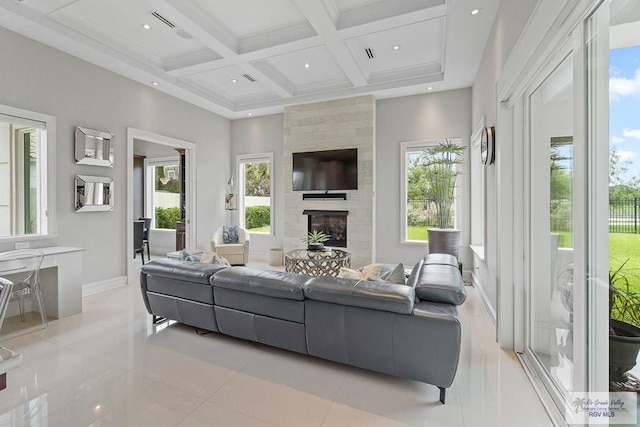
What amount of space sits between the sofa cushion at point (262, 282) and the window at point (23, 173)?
9.51 ft

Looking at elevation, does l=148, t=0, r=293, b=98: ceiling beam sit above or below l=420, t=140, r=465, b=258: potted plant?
above

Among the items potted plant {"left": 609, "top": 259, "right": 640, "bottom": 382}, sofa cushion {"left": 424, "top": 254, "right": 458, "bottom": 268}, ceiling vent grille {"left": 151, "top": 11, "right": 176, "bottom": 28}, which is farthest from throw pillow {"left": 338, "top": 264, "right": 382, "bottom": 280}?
ceiling vent grille {"left": 151, "top": 11, "right": 176, "bottom": 28}

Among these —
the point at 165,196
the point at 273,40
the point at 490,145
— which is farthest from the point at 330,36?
the point at 165,196

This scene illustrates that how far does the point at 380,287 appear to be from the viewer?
212 centimetres

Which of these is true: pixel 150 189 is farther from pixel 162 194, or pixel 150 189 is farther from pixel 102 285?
pixel 102 285

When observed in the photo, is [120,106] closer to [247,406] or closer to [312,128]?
[312,128]

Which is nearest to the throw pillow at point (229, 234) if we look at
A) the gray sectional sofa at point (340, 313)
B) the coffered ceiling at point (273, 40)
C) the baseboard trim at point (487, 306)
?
the coffered ceiling at point (273, 40)

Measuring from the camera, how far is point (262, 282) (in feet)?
8.03

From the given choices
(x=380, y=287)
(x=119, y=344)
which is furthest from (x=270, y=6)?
(x=119, y=344)

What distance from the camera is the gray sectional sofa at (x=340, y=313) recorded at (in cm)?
197

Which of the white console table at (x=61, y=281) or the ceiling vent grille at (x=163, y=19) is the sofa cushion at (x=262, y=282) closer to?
the white console table at (x=61, y=281)

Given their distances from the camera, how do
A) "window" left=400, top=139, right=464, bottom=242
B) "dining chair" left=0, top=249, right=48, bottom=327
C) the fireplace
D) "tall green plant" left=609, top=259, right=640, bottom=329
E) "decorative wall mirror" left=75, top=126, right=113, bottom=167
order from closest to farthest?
"tall green plant" left=609, top=259, right=640, bottom=329 < "dining chair" left=0, top=249, right=48, bottom=327 < "decorative wall mirror" left=75, top=126, right=113, bottom=167 < "window" left=400, top=139, right=464, bottom=242 < the fireplace

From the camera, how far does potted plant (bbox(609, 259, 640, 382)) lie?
132 centimetres

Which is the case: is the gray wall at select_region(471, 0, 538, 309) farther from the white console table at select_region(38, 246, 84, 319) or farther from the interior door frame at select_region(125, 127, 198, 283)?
the interior door frame at select_region(125, 127, 198, 283)
